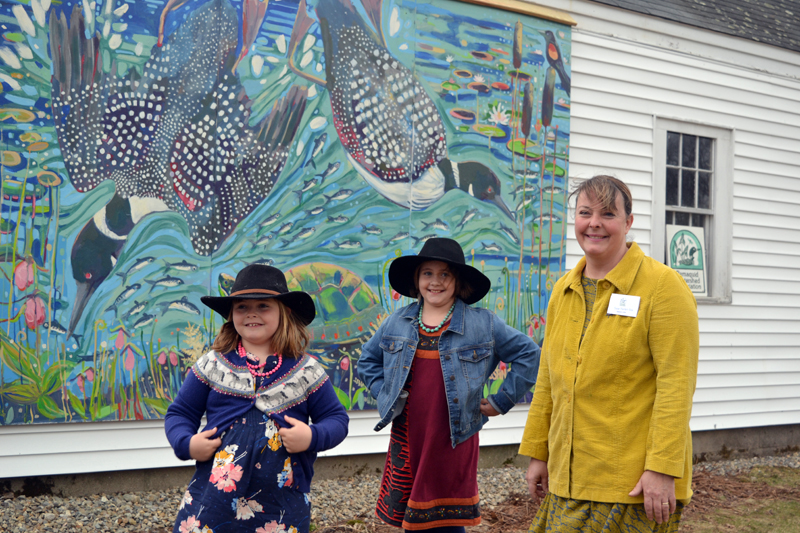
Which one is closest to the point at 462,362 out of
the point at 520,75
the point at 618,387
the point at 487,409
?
the point at 487,409

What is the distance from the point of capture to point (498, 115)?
6.52 meters

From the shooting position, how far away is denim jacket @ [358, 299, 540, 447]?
3.08 meters

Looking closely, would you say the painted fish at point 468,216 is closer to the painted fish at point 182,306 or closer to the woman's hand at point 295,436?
the painted fish at point 182,306

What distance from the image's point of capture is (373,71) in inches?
237

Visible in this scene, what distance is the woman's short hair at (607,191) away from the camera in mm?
2438

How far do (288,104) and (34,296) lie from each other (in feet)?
8.17

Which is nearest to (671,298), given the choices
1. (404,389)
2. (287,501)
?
(404,389)

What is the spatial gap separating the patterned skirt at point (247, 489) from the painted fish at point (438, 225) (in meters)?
3.83

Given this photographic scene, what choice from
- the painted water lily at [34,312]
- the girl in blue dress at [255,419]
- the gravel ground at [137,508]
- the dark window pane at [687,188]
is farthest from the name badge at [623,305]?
the dark window pane at [687,188]

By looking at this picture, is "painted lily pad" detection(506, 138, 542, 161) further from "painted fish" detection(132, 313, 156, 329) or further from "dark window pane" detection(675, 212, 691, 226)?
"painted fish" detection(132, 313, 156, 329)

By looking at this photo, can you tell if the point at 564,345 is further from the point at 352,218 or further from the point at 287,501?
the point at 352,218

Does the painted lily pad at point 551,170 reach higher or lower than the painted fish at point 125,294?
higher

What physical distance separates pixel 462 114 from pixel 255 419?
4.49 m

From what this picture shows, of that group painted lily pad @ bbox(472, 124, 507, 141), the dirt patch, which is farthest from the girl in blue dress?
painted lily pad @ bbox(472, 124, 507, 141)
